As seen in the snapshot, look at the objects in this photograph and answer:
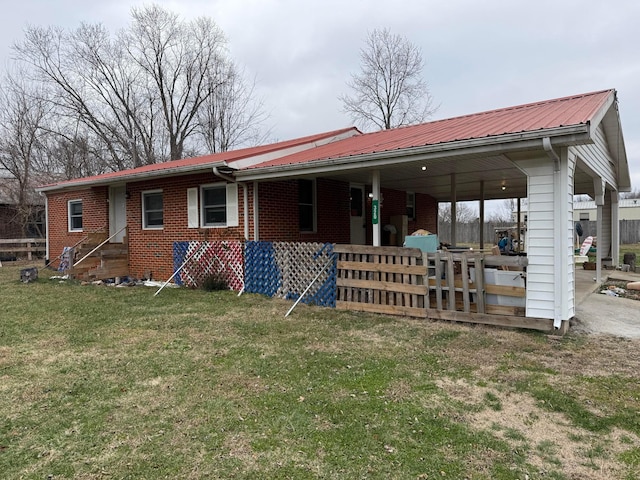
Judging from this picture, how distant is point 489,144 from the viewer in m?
5.51

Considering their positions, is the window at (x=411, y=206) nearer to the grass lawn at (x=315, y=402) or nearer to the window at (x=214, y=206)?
the window at (x=214, y=206)

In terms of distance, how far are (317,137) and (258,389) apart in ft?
29.8

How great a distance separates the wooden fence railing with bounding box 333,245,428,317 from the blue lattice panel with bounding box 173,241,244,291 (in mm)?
2713

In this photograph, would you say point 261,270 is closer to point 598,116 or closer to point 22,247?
point 598,116

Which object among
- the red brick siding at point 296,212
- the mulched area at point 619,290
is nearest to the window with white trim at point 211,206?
the red brick siding at point 296,212

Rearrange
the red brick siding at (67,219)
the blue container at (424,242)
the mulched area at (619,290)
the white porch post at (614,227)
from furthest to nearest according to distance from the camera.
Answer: the red brick siding at (67,219) < the white porch post at (614,227) < the mulched area at (619,290) < the blue container at (424,242)

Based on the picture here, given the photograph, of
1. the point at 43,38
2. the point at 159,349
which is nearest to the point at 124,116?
the point at 43,38

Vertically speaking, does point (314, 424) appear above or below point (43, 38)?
below

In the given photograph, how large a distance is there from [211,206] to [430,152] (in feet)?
18.3

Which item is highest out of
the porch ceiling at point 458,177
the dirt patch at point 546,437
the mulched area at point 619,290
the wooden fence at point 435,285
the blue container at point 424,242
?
the porch ceiling at point 458,177

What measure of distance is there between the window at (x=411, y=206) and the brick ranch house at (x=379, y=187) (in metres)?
0.06

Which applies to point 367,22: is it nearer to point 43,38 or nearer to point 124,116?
point 124,116

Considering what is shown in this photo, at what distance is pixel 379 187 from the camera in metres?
8.55

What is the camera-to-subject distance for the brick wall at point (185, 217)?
935 centimetres
